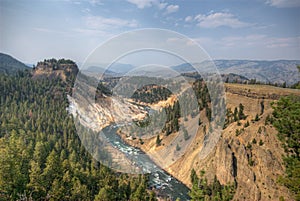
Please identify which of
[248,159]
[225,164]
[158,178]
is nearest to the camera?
[248,159]

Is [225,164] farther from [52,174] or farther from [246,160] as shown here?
[52,174]

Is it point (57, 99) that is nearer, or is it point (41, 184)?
point (41, 184)

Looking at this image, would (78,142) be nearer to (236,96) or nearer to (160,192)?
(160,192)

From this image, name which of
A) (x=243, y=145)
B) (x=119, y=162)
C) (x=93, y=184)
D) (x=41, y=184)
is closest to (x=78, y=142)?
(x=119, y=162)

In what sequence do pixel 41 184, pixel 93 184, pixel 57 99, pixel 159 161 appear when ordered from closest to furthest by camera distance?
pixel 41 184 < pixel 93 184 < pixel 159 161 < pixel 57 99

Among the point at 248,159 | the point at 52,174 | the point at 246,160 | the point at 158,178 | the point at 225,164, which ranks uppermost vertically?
the point at 52,174

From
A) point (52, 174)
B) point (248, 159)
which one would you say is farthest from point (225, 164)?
point (52, 174)

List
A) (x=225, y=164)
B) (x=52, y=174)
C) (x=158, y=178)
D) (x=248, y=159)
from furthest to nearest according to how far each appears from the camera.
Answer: (x=158, y=178), (x=225, y=164), (x=248, y=159), (x=52, y=174)

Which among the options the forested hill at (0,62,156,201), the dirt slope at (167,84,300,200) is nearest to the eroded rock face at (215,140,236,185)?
the dirt slope at (167,84,300,200)

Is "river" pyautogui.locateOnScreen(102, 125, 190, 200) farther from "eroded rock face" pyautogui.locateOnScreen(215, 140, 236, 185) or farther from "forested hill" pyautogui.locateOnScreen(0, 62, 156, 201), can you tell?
"eroded rock face" pyautogui.locateOnScreen(215, 140, 236, 185)
